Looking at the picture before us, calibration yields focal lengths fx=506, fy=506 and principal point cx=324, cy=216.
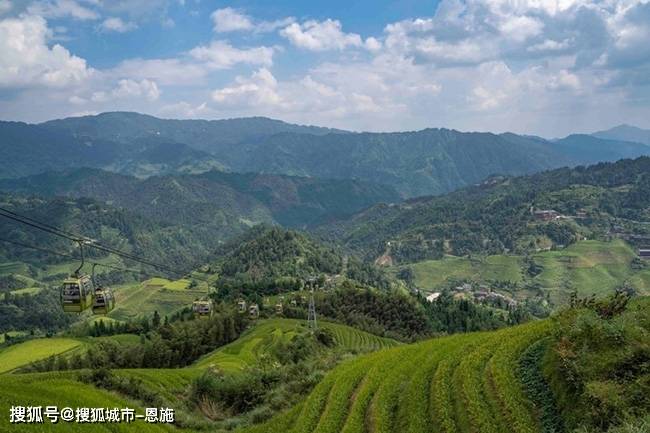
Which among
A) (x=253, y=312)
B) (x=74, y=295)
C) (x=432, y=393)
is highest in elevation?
(x=74, y=295)

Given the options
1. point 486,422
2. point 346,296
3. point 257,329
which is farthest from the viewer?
point 346,296

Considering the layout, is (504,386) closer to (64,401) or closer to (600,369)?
(600,369)

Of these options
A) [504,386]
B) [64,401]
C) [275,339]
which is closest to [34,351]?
[275,339]

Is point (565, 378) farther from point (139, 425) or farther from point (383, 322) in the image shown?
point (383, 322)

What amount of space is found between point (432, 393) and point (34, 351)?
124m

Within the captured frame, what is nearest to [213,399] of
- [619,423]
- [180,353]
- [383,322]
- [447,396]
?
[447,396]

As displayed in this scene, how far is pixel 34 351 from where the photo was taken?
120750 millimetres

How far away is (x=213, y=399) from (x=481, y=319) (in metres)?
129

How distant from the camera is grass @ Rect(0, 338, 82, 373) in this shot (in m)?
111

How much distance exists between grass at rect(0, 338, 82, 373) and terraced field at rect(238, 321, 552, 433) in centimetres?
10254

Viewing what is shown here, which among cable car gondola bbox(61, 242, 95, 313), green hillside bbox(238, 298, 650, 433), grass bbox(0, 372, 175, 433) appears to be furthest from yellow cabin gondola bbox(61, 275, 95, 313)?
green hillside bbox(238, 298, 650, 433)

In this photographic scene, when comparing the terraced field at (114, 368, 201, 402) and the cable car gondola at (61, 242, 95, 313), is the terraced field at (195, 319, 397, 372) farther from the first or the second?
the cable car gondola at (61, 242, 95, 313)

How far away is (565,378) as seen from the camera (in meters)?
22.2

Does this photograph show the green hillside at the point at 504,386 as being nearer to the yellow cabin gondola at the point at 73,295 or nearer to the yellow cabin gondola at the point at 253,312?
the yellow cabin gondola at the point at 73,295
